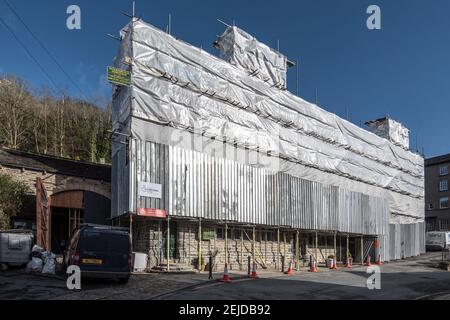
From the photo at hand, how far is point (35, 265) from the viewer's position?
1847 centimetres

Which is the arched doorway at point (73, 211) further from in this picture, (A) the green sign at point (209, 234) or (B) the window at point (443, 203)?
(B) the window at point (443, 203)

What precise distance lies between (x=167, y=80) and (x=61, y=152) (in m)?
24.0

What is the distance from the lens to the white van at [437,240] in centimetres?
4889

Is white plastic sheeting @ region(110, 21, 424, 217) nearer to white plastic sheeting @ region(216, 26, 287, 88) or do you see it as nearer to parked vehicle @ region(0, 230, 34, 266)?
white plastic sheeting @ region(216, 26, 287, 88)

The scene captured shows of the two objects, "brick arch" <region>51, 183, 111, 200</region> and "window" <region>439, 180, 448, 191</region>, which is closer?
"brick arch" <region>51, 183, 111, 200</region>

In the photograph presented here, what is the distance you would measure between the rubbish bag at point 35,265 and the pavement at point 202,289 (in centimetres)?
34

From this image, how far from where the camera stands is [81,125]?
152ft

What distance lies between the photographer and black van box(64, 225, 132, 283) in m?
14.5

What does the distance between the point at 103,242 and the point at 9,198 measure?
34.9 feet

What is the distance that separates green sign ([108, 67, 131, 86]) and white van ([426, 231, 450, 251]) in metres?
39.3
